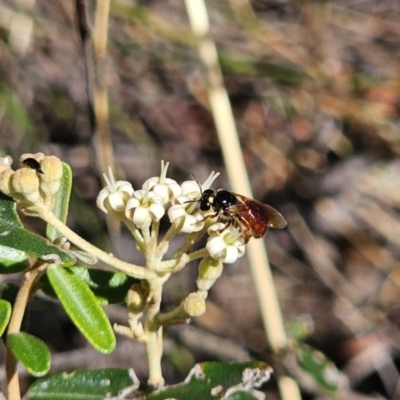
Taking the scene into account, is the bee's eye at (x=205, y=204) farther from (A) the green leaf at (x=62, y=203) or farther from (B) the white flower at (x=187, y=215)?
(A) the green leaf at (x=62, y=203)

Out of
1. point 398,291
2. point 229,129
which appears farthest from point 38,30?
point 398,291

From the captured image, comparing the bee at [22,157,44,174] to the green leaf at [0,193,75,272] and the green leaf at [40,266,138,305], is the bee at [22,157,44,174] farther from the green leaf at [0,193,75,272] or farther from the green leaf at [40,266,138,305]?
the green leaf at [40,266,138,305]

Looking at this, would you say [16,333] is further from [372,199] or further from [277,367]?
[372,199]

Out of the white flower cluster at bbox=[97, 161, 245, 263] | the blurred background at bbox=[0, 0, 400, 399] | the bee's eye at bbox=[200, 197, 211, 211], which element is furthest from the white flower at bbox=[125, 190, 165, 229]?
the blurred background at bbox=[0, 0, 400, 399]

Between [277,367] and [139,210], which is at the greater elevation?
[139,210]

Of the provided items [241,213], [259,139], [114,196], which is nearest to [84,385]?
[114,196]

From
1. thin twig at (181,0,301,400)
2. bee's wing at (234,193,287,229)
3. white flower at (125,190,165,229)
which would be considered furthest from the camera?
thin twig at (181,0,301,400)
